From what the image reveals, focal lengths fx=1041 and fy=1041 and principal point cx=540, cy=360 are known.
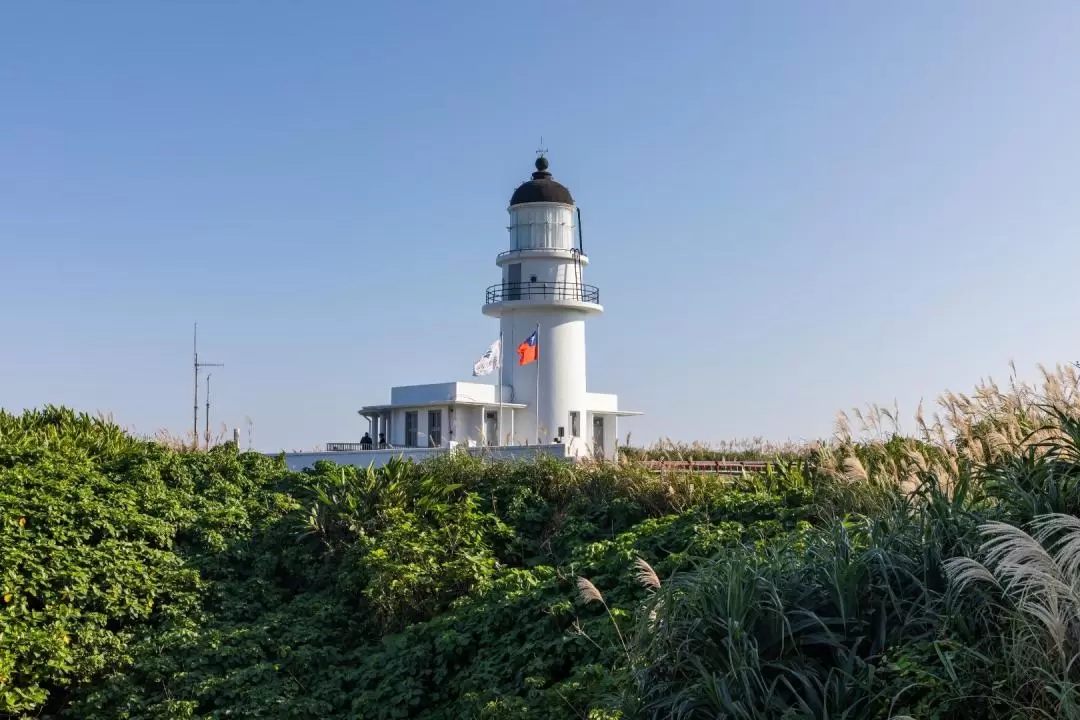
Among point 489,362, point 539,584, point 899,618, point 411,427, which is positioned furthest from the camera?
point 411,427

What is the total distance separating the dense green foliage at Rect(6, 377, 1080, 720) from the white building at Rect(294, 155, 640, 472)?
1724 centimetres

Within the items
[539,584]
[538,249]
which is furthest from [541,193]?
[539,584]

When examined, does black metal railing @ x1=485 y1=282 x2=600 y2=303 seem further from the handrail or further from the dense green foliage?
the dense green foliage

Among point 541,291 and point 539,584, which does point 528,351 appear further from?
point 539,584

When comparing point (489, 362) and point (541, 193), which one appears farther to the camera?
point (541, 193)

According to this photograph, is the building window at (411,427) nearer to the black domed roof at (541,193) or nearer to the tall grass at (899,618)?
the black domed roof at (541,193)

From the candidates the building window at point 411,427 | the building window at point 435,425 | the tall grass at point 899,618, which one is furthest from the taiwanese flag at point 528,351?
the tall grass at point 899,618

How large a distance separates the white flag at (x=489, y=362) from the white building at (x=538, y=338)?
177 centimetres

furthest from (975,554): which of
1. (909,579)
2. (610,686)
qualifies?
(610,686)

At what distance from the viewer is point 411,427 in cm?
3491

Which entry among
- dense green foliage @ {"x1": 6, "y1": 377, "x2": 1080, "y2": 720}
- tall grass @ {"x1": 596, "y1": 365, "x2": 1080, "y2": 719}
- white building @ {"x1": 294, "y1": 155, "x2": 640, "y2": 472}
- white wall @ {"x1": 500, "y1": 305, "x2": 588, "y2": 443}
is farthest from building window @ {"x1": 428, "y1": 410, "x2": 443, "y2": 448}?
tall grass @ {"x1": 596, "y1": 365, "x2": 1080, "y2": 719}

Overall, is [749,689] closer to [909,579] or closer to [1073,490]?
[909,579]

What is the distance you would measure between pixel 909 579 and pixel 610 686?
81.0 inches

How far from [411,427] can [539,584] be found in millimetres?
26209
